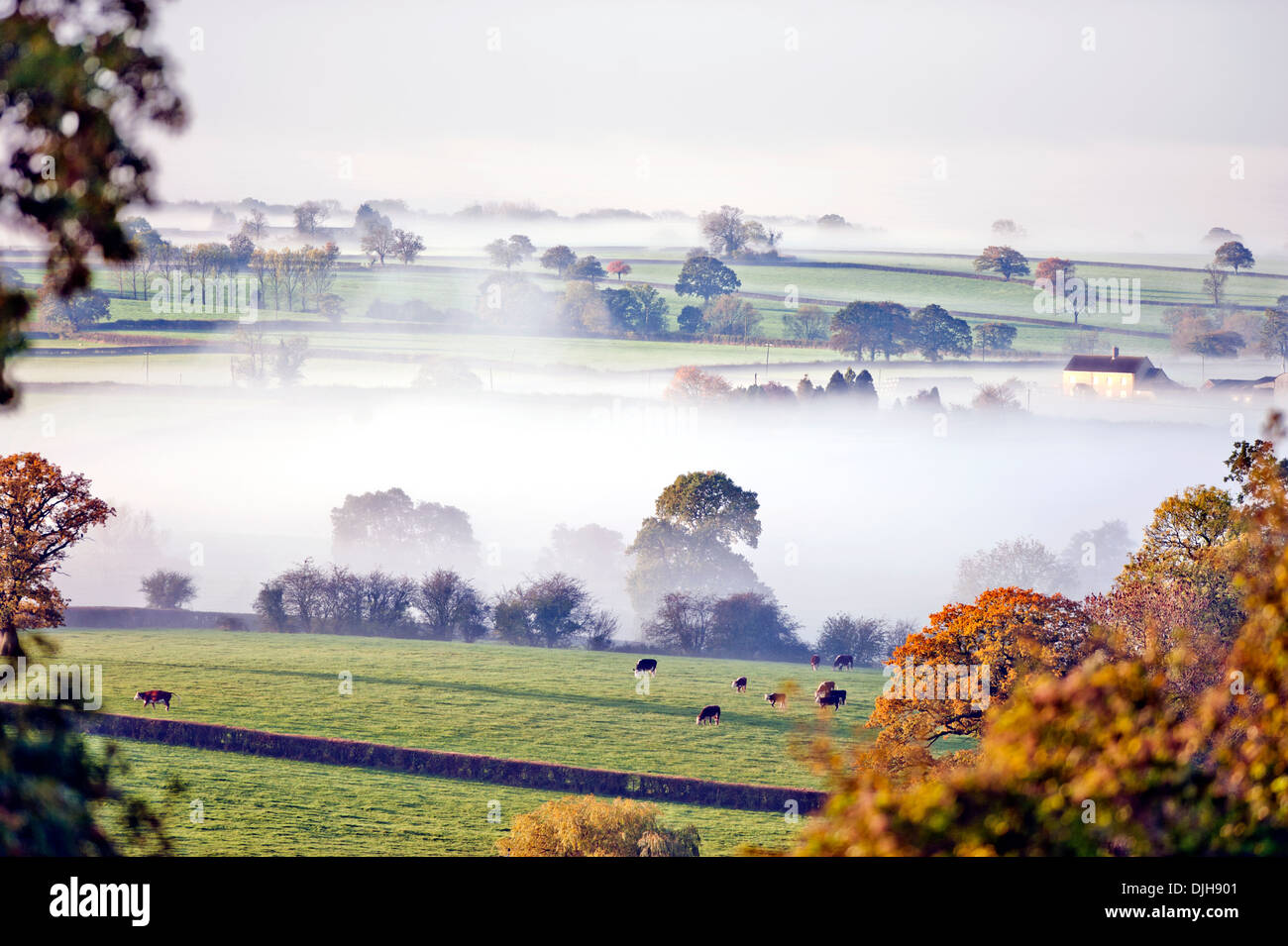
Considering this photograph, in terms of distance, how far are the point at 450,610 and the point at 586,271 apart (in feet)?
367

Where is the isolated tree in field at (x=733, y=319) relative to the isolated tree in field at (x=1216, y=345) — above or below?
above

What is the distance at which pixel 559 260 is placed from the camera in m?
182

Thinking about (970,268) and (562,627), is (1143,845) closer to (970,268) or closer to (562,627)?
(562,627)

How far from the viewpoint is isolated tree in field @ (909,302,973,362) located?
156 m

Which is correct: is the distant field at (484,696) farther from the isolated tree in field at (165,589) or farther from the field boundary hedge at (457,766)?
the isolated tree in field at (165,589)

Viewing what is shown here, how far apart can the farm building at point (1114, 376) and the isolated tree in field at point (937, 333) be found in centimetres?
1305

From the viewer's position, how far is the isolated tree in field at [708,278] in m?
165

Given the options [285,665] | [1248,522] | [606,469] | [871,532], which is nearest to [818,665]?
[285,665]

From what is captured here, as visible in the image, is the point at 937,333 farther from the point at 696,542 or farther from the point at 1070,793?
the point at 1070,793

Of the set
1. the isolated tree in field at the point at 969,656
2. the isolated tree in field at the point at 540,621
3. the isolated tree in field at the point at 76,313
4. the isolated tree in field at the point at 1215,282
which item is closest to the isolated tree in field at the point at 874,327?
the isolated tree in field at the point at 1215,282

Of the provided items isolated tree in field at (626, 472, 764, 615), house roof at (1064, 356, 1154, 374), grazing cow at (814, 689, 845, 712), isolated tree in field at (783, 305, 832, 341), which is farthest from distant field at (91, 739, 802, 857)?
isolated tree in field at (783, 305, 832, 341)

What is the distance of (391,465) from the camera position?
17788cm

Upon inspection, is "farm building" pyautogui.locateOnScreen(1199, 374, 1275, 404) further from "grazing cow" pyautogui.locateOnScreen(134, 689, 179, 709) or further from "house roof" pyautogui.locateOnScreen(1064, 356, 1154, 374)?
"grazing cow" pyautogui.locateOnScreen(134, 689, 179, 709)

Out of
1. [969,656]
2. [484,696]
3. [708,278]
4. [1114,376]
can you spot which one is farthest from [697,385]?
[969,656]
